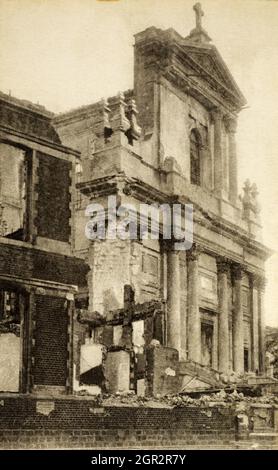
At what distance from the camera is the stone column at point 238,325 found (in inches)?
908

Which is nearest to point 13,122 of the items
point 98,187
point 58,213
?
point 58,213

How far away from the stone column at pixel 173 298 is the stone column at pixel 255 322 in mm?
4764

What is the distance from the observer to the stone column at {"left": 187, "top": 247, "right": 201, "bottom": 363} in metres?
21.0

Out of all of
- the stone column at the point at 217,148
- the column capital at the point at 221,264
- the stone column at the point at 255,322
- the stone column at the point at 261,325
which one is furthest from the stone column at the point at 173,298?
the stone column at the point at 261,325

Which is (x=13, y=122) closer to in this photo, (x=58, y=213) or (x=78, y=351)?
(x=58, y=213)

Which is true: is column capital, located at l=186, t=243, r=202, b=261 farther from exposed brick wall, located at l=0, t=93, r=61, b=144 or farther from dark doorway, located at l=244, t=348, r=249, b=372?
exposed brick wall, located at l=0, t=93, r=61, b=144

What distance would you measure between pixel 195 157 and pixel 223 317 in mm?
4947

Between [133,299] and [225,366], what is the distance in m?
5.94

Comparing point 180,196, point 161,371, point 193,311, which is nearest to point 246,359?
point 193,311

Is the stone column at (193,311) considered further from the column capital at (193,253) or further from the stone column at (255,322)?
the stone column at (255,322)

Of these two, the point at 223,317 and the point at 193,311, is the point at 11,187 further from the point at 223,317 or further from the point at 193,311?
the point at 223,317

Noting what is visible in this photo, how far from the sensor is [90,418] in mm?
11477

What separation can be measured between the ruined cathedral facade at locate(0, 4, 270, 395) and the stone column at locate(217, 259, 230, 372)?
0.03 metres

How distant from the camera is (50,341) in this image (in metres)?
14.4
